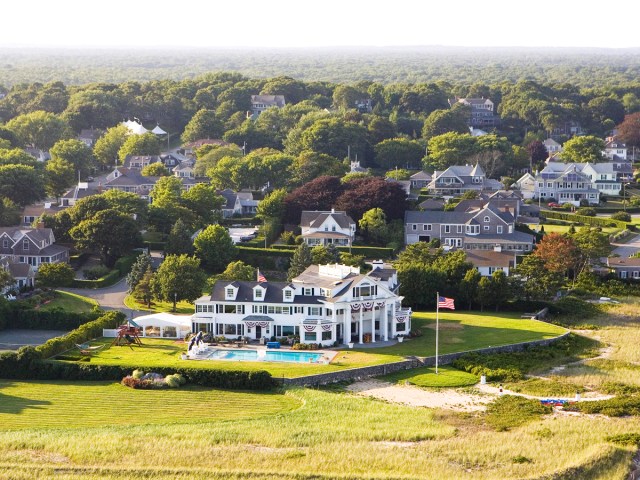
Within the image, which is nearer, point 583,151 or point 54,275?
point 54,275

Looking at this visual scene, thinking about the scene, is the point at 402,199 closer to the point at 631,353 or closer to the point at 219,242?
the point at 219,242

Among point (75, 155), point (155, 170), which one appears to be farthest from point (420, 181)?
point (75, 155)

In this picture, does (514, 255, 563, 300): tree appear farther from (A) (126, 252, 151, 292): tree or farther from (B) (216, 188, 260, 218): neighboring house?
(B) (216, 188, 260, 218): neighboring house

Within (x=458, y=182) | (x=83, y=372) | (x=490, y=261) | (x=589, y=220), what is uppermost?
(x=83, y=372)

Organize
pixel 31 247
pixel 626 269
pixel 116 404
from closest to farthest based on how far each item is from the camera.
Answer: pixel 116 404 → pixel 626 269 → pixel 31 247

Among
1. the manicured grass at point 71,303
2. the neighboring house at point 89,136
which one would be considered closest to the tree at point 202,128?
the neighboring house at point 89,136

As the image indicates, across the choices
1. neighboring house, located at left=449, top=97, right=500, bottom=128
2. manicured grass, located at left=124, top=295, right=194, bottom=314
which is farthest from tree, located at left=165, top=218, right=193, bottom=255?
neighboring house, located at left=449, top=97, right=500, bottom=128

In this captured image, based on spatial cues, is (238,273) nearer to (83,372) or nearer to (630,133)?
(83,372)
